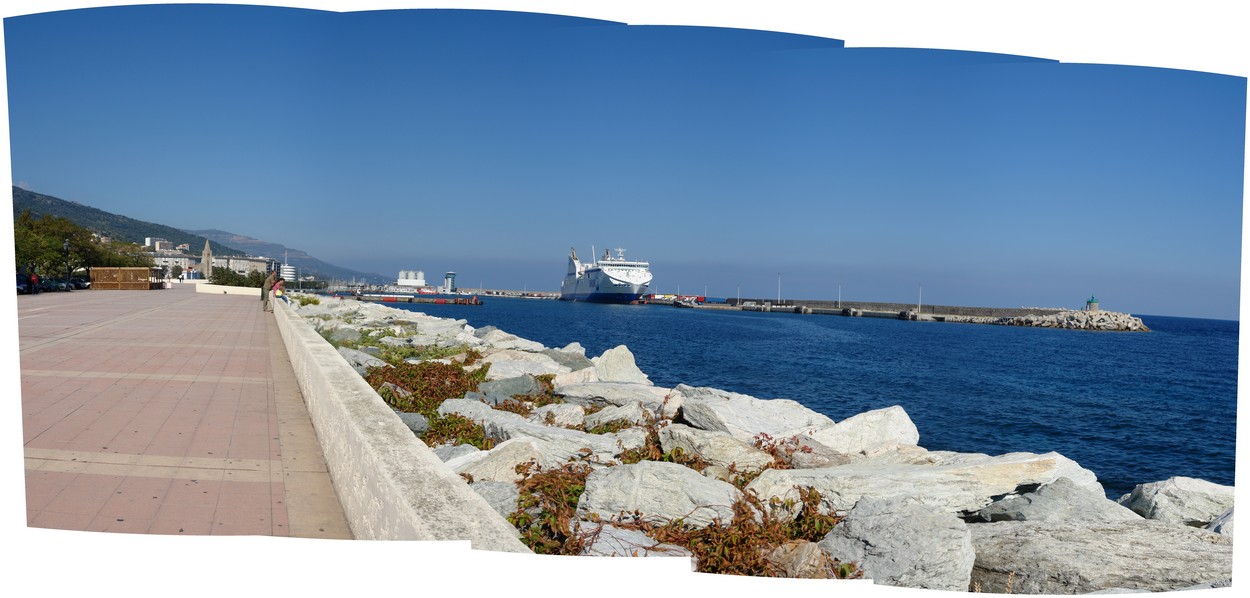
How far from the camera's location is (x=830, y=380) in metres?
25.1

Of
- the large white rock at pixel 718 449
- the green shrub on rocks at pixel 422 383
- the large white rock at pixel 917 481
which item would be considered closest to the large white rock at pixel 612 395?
the green shrub on rocks at pixel 422 383

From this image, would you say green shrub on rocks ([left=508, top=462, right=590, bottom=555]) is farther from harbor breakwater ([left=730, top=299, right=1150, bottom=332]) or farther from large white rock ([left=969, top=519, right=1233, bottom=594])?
harbor breakwater ([left=730, top=299, right=1150, bottom=332])

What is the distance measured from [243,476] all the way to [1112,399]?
26.1 meters

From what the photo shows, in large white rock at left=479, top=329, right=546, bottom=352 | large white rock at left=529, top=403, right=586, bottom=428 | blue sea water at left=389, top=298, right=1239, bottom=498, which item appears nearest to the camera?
large white rock at left=529, top=403, right=586, bottom=428

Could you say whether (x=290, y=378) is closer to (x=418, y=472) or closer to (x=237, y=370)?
(x=237, y=370)

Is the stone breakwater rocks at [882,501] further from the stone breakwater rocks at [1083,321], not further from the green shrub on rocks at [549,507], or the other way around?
the stone breakwater rocks at [1083,321]

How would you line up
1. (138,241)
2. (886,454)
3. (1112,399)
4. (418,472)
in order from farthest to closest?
(138,241)
(1112,399)
(886,454)
(418,472)

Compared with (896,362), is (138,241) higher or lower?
higher

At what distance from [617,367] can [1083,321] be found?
3502 inches

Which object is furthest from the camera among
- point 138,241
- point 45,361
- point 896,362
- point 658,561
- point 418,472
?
point 138,241

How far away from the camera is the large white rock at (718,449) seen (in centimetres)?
695

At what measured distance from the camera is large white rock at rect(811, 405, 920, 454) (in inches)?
367

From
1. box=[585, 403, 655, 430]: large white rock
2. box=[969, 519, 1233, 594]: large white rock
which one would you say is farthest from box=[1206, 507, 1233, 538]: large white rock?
box=[585, 403, 655, 430]: large white rock

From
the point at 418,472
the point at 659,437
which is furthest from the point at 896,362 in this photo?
the point at 418,472
